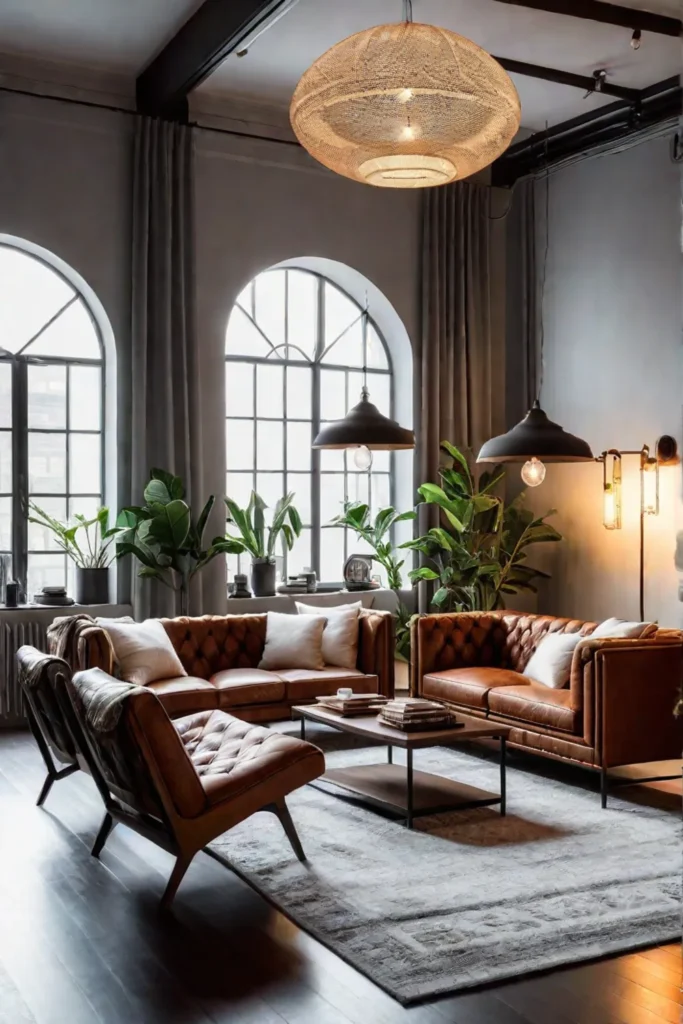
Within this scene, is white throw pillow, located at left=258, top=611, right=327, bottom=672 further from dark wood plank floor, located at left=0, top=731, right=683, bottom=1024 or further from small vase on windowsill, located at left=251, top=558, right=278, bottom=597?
dark wood plank floor, located at left=0, top=731, right=683, bottom=1024

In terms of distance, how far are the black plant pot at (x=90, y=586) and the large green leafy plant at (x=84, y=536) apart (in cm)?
7

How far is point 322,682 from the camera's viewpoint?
7031 mm

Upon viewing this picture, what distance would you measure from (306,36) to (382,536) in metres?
3.92

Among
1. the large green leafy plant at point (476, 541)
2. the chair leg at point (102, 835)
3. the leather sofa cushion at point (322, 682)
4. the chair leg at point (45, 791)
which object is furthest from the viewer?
the large green leafy plant at point (476, 541)

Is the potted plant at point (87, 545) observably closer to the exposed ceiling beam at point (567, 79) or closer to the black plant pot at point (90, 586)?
the black plant pot at point (90, 586)

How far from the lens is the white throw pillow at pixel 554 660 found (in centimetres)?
645

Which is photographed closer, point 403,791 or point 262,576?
point 403,791

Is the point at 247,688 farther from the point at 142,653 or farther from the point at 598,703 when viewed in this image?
the point at 598,703

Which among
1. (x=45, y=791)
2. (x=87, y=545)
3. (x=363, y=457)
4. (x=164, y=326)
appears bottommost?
(x=45, y=791)

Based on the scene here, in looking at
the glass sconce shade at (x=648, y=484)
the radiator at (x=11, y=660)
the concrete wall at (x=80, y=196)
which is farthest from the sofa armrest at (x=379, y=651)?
the radiator at (x=11, y=660)

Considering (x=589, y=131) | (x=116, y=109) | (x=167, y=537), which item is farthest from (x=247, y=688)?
(x=589, y=131)

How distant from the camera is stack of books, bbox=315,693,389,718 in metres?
5.83

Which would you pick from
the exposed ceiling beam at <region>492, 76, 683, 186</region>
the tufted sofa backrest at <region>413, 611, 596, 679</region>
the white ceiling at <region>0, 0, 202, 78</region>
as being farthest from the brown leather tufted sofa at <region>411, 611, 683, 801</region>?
the white ceiling at <region>0, 0, 202, 78</region>

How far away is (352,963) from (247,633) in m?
4.04
